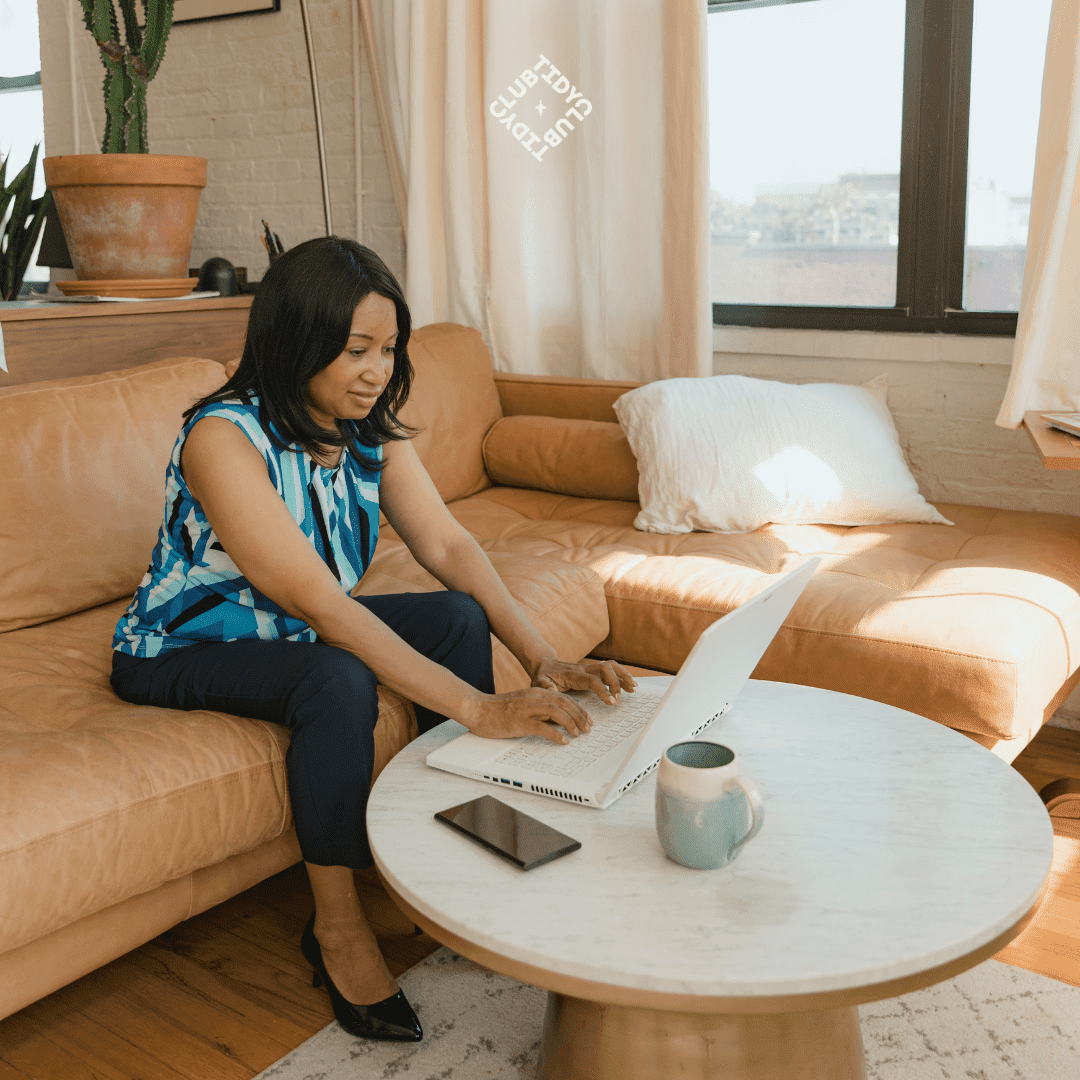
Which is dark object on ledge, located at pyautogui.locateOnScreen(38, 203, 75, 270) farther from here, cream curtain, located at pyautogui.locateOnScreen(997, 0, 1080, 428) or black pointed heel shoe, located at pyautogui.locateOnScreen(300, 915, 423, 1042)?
cream curtain, located at pyautogui.locateOnScreen(997, 0, 1080, 428)

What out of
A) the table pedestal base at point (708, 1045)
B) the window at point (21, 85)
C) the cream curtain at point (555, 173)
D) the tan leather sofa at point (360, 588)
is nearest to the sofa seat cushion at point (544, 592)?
the tan leather sofa at point (360, 588)

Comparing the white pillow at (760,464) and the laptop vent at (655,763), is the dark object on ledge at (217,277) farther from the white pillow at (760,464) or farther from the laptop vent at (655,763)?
the laptop vent at (655,763)

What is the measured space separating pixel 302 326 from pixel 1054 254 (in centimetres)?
156

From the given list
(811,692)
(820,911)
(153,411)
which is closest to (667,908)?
(820,911)

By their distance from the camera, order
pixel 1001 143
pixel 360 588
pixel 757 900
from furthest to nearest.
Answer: pixel 1001 143 → pixel 360 588 → pixel 757 900

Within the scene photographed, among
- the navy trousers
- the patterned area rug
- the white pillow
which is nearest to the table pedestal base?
the patterned area rug

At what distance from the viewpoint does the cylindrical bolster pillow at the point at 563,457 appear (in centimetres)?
249

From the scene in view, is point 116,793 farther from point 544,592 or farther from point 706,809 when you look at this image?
point 544,592

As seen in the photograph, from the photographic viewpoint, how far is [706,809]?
936 mm

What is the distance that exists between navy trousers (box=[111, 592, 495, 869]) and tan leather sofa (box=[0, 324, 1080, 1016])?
43 mm

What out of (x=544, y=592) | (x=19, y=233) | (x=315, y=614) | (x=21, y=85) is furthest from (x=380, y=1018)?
(x=21, y=85)

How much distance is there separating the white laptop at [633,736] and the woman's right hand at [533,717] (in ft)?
0.03

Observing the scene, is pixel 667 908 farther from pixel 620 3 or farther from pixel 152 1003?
pixel 620 3

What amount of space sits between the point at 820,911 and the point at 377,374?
0.87m
